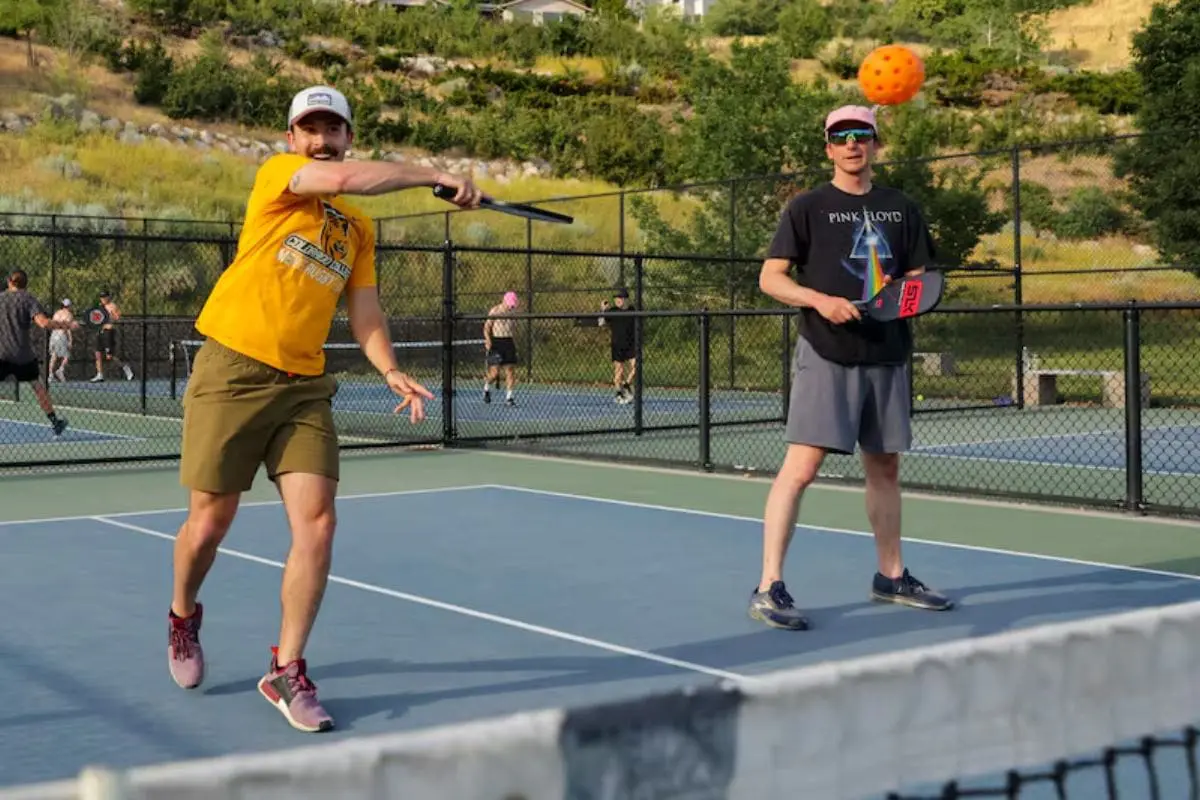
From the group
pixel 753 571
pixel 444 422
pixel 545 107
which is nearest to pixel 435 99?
pixel 545 107

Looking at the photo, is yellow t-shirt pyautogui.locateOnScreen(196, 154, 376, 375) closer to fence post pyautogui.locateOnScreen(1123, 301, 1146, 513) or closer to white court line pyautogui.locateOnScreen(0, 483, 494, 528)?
white court line pyautogui.locateOnScreen(0, 483, 494, 528)

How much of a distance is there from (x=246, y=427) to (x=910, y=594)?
2.92 m

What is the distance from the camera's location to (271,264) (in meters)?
4.50

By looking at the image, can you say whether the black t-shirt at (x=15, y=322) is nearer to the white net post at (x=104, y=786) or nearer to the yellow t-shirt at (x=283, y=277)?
the yellow t-shirt at (x=283, y=277)

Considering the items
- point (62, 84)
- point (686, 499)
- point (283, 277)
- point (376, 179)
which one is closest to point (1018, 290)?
point (686, 499)

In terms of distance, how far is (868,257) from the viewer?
5.93 metres

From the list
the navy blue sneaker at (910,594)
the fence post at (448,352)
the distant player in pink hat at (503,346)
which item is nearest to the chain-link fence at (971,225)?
the distant player in pink hat at (503,346)

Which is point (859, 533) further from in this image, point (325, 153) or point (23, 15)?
point (23, 15)

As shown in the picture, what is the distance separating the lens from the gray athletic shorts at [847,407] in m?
5.88

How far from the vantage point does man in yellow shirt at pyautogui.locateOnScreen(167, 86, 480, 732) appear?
4.47 meters

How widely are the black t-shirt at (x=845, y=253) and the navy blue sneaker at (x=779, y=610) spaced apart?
893 mm

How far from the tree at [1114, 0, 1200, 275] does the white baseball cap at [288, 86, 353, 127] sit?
20.4 meters

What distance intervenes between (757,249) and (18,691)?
2060cm

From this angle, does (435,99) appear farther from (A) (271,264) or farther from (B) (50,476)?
(A) (271,264)
